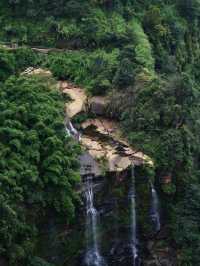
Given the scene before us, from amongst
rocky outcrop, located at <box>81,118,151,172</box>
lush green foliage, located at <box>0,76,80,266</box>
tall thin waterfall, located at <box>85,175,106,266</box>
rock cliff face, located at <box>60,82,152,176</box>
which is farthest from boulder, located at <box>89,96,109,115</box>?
tall thin waterfall, located at <box>85,175,106,266</box>

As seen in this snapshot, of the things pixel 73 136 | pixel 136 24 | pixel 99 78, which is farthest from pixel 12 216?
pixel 136 24

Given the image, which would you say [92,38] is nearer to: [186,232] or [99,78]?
[99,78]

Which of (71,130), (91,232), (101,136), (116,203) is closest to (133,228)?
(116,203)

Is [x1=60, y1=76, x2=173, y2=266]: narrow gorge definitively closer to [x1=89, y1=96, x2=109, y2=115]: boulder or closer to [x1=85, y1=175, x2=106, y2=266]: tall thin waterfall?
[x1=85, y1=175, x2=106, y2=266]: tall thin waterfall

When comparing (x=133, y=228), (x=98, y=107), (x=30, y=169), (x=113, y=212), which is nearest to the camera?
(x=30, y=169)

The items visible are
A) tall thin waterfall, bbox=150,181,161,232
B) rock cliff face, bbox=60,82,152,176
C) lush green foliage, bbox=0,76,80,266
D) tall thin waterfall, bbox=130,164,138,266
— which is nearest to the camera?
lush green foliage, bbox=0,76,80,266

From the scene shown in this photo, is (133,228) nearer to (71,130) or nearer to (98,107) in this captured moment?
(71,130)

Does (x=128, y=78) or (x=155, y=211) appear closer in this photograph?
(x=155, y=211)
